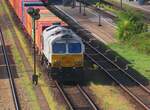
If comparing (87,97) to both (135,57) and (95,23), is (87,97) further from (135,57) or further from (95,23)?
(95,23)

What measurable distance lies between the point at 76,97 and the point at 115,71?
273 inches

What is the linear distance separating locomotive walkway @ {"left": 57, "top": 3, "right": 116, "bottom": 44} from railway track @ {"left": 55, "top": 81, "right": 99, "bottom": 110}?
53.8 ft

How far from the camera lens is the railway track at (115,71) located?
2659 cm

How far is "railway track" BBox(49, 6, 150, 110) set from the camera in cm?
2659

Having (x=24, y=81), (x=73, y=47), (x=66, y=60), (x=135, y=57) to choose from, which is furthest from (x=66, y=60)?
(x=135, y=57)

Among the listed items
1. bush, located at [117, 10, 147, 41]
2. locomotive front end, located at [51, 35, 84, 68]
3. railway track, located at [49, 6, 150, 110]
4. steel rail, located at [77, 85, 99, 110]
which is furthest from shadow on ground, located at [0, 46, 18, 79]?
bush, located at [117, 10, 147, 41]

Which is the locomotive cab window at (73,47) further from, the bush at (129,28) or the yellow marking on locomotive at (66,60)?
the bush at (129,28)

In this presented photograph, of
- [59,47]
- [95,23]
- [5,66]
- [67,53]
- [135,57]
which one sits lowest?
[95,23]

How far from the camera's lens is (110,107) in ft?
79.6

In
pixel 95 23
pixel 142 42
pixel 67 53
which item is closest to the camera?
pixel 67 53

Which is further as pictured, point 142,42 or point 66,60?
point 142,42

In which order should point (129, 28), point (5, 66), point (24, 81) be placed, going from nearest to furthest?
1. point (24, 81)
2. point (5, 66)
3. point (129, 28)

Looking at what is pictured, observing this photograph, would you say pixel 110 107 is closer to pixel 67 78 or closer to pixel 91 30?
pixel 67 78

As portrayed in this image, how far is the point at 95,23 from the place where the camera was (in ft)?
183
